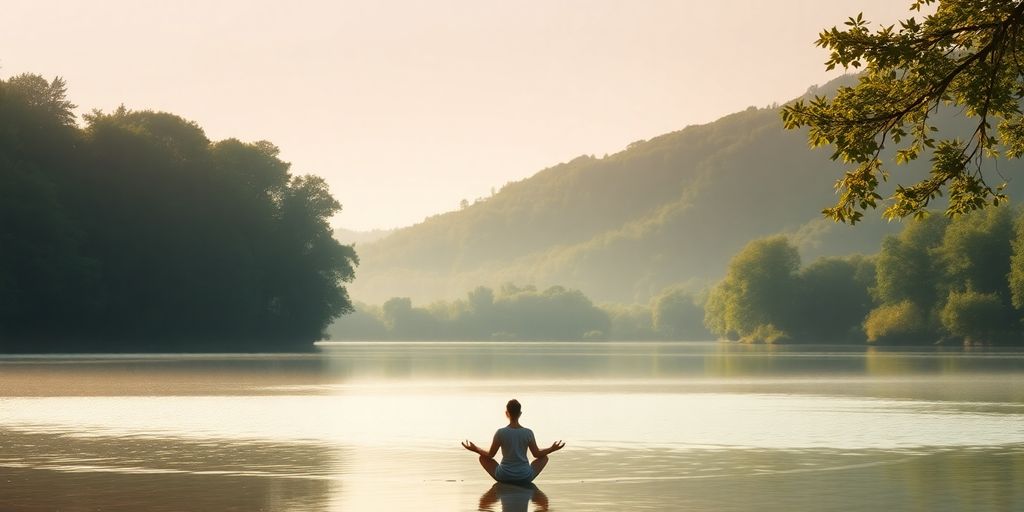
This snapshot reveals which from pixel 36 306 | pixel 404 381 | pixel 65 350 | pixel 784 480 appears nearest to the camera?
pixel 784 480

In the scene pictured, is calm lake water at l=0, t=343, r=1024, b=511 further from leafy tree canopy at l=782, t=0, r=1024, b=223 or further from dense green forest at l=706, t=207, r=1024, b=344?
dense green forest at l=706, t=207, r=1024, b=344

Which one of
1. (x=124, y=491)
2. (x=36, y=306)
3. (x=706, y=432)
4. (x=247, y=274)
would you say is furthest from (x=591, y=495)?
(x=247, y=274)

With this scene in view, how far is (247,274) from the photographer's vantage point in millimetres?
135250

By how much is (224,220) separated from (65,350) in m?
27.0

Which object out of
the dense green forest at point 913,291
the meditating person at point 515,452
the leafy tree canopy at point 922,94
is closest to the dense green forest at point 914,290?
the dense green forest at point 913,291

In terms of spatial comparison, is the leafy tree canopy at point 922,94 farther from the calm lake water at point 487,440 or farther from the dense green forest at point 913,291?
the dense green forest at point 913,291

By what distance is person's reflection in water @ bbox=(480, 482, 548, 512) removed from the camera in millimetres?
19672

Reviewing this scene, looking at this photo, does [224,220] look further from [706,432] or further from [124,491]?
[124,491]

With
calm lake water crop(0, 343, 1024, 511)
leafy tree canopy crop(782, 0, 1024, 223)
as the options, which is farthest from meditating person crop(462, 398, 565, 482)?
leafy tree canopy crop(782, 0, 1024, 223)

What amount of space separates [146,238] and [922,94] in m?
106

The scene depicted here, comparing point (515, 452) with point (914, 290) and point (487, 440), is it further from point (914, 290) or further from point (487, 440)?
point (914, 290)

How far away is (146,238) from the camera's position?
123m

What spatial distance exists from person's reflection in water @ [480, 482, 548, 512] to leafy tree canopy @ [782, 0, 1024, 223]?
25.7 feet

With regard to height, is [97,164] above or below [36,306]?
above
